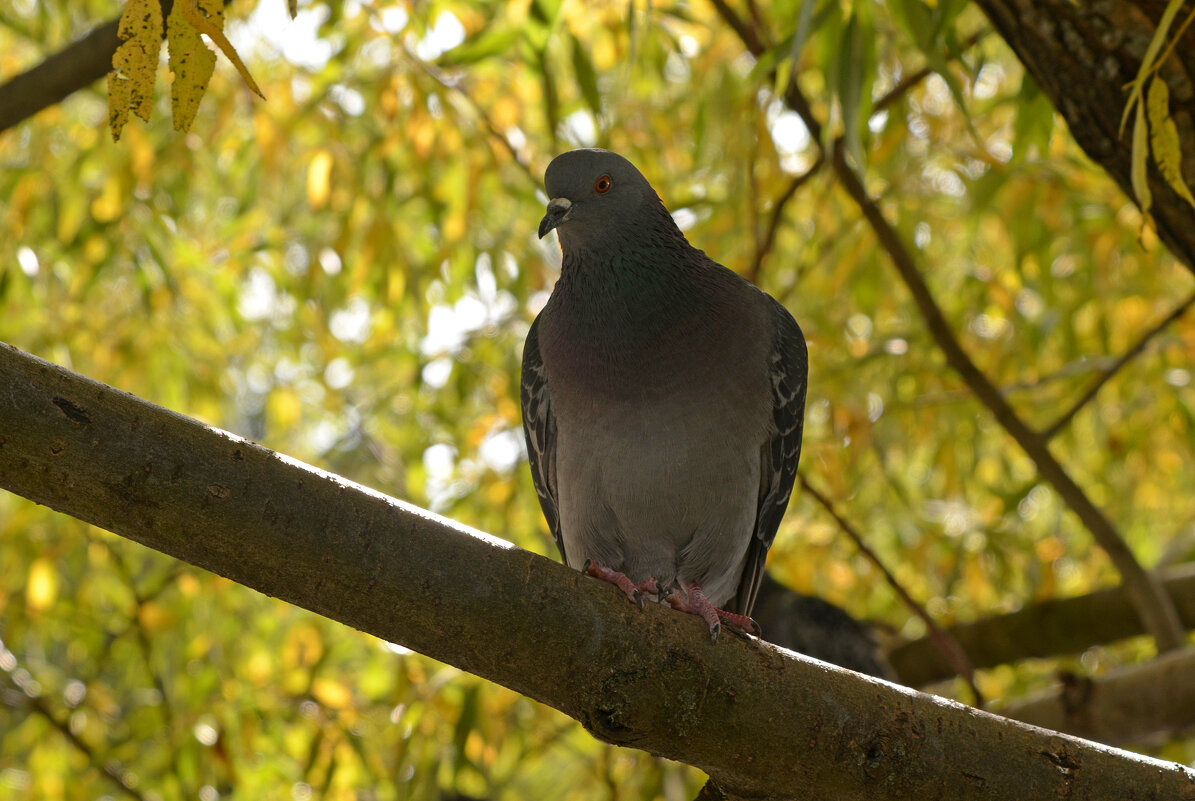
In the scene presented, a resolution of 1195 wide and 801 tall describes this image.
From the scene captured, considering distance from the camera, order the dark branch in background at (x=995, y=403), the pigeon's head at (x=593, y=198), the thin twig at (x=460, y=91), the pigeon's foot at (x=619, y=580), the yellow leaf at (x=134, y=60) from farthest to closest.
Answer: the thin twig at (x=460, y=91) → the dark branch in background at (x=995, y=403) → the pigeon's head at (x=593, y=198) → the pigeon's foot at (x=619, y=580) → the yellow leaf at (x=134, y=60)

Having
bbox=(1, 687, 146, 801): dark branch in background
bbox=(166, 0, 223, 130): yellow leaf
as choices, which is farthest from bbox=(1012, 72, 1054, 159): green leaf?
bbox=(1, 687, 146, 801): dark branch in background

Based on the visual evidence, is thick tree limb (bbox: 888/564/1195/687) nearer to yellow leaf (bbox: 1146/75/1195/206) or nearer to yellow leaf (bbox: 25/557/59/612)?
yellow leaf (bbox: 1146/75/1195/206)

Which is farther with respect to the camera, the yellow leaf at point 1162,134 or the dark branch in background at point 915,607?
the dark branch in background at point 915,607

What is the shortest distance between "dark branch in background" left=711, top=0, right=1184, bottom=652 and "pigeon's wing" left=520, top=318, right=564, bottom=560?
3.65 feet

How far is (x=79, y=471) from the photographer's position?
1492mm

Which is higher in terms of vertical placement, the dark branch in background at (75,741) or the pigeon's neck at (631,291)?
the pigeon's neck at (631,291)

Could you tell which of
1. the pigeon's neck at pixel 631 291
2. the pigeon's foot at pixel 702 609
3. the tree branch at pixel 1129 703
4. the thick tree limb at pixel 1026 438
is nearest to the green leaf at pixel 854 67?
the pigeon's neck at pixel 631 291

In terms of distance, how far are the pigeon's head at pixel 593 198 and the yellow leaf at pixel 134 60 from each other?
142 centimetres

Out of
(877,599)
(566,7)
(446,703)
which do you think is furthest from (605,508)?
(877,599)

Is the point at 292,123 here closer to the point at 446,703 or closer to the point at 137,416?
the point at 446,703

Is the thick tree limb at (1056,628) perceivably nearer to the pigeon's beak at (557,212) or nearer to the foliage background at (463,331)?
the foliage background at (463,331)

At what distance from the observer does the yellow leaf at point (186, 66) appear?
1.49 metres

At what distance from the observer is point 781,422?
3.13 metres

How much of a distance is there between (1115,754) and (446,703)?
2.47 meters
